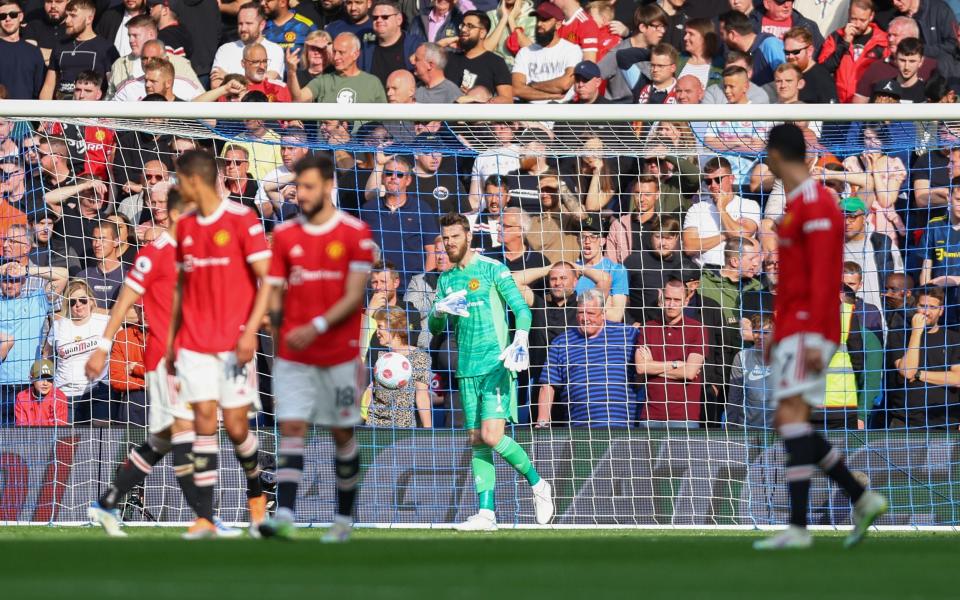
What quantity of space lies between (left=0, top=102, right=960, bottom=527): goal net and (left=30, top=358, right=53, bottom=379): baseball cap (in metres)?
0.02

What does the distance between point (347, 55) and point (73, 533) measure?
623 centimetres

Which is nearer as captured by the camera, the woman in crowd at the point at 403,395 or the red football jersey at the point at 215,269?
the red football jersey at the point at 215,269

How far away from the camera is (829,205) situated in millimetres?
7410

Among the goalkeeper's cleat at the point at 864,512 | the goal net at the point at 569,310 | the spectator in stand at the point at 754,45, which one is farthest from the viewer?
the spectator in stand at the point at 754,45

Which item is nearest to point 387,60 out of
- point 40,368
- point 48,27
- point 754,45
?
point 754,45

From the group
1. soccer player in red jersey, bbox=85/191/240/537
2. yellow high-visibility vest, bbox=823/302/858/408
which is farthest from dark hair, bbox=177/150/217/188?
yellow high-visibility vest, bbox=823/302/858/408

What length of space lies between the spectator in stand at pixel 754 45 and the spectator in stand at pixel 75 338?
6.88 metres

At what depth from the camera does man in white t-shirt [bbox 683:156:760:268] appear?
12984mm

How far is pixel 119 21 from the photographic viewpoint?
16219mm

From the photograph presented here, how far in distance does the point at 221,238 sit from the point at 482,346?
3.70 metres

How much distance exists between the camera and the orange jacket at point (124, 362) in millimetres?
12773

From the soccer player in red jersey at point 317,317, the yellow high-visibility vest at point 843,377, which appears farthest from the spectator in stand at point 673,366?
the soccer player in red jersey at point 317,317

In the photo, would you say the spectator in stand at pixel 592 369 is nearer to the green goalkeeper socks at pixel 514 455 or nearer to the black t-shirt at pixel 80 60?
the green goalkeeper socks at pixel 514 455

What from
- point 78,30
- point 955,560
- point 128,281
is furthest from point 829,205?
point 78,30
